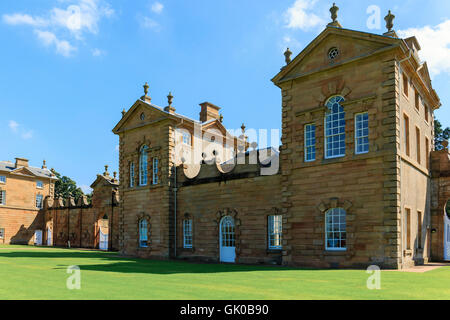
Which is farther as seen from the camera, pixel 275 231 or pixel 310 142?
pixel 275 231

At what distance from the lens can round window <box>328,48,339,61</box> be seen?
2021 centimetres

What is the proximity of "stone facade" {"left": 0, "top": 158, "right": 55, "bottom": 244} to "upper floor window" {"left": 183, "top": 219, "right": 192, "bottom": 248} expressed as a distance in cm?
3435

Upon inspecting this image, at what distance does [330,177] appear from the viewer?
19562 millimetres

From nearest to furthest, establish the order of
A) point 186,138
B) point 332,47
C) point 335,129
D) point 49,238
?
point 335,129 < point 332,47 < point 186,138 < point 49,238

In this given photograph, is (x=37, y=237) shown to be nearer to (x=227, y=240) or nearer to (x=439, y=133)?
(x=227, y=240)

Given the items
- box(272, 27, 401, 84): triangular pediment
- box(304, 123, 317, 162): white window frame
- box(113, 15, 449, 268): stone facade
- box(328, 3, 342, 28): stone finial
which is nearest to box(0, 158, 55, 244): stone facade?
box(113, 15, 449, 268): stone facade

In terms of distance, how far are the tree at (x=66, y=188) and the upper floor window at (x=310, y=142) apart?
6449 centimetres

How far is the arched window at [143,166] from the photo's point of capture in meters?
30.8

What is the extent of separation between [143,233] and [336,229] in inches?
623

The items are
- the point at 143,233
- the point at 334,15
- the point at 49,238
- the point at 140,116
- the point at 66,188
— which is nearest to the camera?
the point at 334,15

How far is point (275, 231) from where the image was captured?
74.4 feet

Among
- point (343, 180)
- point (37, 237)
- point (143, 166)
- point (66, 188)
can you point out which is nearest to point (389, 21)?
point (343, 180)

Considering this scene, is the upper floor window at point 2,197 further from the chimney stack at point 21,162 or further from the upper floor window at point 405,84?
the upper floor window at point 405,84

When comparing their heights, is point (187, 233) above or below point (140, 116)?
below
